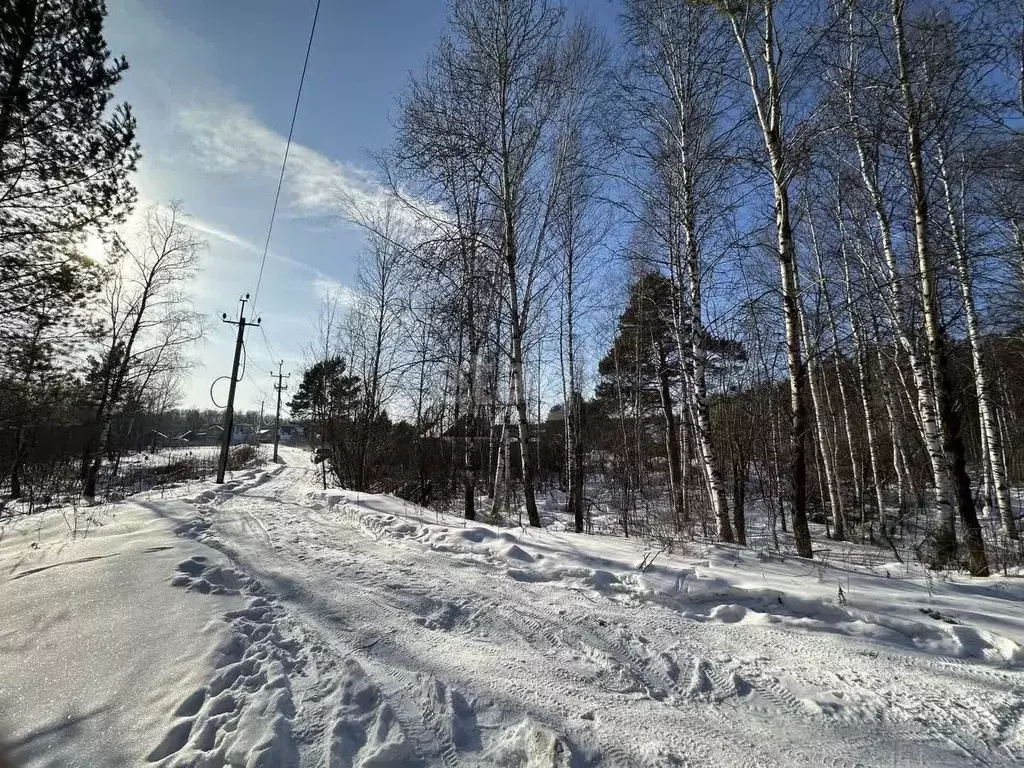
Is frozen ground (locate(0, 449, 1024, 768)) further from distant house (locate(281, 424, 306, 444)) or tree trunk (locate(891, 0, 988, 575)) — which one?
distant house (locate(281, 424, 306, 444))

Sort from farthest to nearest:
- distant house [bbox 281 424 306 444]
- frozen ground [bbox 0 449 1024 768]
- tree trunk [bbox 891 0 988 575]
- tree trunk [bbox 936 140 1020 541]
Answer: distant house [bbox 281 424 306 444], tree trunk [bbox 936 140 1020 541], tree trunk [bbox 891 0 988 575], frozen ground [bbox 0 449 1024 768]

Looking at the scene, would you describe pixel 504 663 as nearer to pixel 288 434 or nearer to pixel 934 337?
pixel 934 337

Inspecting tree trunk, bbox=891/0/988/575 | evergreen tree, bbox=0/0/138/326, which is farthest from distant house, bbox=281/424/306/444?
tree trunk, bbox=891/0/988/575

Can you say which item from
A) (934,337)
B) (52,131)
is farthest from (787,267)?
(52,131)

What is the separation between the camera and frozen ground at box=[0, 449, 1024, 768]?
1970 millimetres

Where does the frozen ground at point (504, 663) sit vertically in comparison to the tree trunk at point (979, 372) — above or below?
below

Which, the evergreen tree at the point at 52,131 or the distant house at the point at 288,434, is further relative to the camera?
the distant house at the point at 288,434

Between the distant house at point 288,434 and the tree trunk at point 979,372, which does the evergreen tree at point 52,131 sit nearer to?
the tree trunk at point 979,372

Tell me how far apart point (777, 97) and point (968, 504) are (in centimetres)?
559

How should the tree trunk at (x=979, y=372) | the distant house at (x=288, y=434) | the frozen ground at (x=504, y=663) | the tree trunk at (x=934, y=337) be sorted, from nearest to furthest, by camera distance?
the frozen ground at (x=504, y=663) → the tree trunk at (x=934, y=337) → the tree trunk at (x=979, y=372) → the distant house at (x=288, y=434)

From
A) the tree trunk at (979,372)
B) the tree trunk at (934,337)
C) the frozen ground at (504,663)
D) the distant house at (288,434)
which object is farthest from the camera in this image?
the distant house at (288,434)

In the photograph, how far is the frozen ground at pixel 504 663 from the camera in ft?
6.46

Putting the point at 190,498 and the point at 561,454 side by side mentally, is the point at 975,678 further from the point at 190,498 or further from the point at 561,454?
the point at 561,454

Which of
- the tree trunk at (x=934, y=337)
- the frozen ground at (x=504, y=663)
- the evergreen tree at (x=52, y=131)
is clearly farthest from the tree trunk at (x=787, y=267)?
the evergreen tree at (x=52, y=131)
